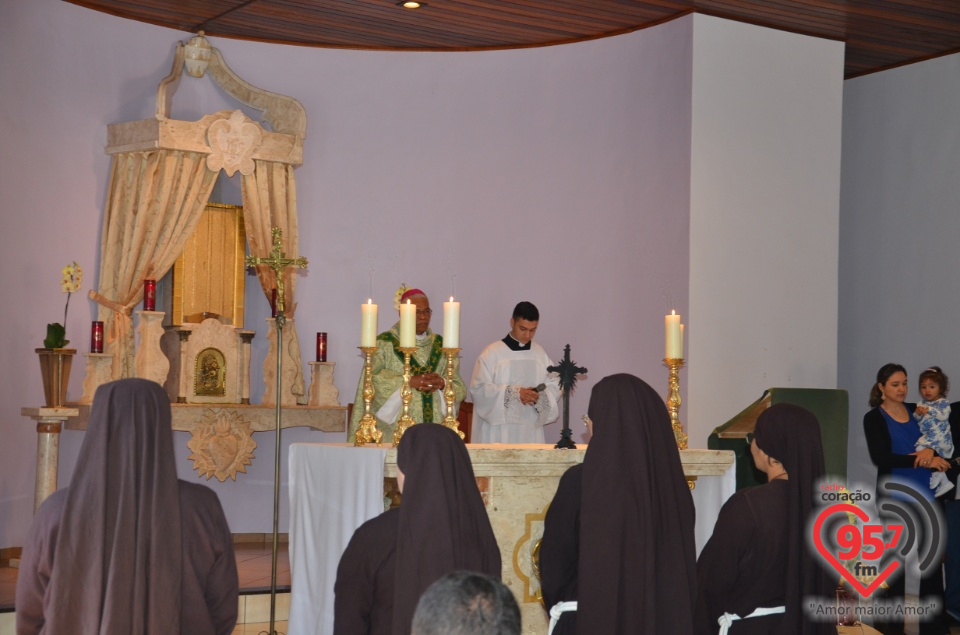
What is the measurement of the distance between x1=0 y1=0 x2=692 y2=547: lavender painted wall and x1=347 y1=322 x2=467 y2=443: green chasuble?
6.56ft

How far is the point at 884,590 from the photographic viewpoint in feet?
26.1

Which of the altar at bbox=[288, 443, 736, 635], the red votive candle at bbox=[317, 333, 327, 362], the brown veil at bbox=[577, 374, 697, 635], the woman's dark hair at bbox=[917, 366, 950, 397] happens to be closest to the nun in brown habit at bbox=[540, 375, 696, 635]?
the brown veil at bbox=[577, 374, 697, 635]

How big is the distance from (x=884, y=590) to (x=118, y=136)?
254 inches

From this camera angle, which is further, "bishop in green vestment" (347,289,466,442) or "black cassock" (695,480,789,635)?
"bishop in green vestment" (347,289,466,442)

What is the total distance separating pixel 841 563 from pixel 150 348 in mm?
5014

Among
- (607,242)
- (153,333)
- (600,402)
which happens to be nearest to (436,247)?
(607,242)

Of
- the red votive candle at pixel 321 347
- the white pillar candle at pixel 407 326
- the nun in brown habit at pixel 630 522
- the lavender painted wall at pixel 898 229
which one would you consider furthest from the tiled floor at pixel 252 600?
the lavender painted wall at pixel 898 229

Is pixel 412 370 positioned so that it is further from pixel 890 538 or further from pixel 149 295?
pixel 890 538

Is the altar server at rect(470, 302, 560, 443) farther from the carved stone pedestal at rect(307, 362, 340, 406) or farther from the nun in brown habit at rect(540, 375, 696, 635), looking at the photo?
the nun in brown habit at rect(540, 375, 696, 635)

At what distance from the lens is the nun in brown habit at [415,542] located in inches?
135

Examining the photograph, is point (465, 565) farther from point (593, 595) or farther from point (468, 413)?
point (468, 413)

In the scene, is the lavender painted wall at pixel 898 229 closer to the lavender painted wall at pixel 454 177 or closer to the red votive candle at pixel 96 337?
the lavender painted wall at pixel 454 177

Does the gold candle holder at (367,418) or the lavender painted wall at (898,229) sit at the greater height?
the lavender painted wall at (898,229)

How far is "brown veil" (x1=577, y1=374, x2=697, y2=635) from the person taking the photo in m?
3.96
